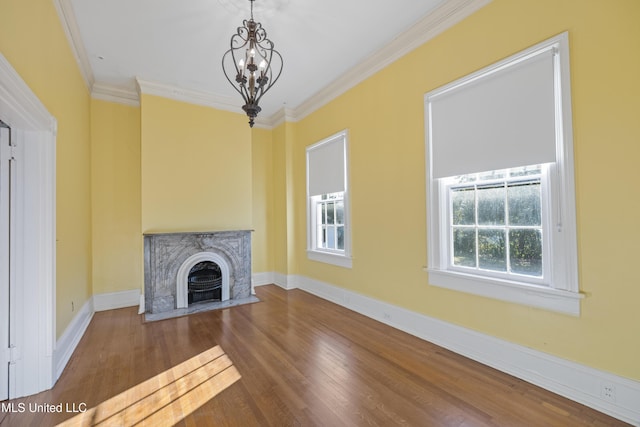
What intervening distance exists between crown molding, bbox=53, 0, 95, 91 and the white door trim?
114 centimetres

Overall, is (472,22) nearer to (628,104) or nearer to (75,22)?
(628,104)

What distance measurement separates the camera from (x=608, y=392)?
5.99ft

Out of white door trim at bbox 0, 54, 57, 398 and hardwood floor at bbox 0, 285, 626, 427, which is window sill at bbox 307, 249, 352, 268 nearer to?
hardwood floor at bbox 0, 285, 626, 427

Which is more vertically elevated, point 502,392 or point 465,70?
point 465,70

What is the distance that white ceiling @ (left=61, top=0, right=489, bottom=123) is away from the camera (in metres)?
2.66

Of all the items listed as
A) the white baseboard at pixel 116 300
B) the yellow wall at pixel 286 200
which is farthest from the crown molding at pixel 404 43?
the white baseboard at pixel 116 300

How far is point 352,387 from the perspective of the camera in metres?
2.17

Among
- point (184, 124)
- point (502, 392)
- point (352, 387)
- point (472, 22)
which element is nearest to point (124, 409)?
point (352, 387)

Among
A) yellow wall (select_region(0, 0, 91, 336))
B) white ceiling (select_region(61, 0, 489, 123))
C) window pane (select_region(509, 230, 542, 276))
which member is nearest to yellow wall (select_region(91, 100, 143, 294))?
yellow wall (select_region(0, 0, 91, 336))

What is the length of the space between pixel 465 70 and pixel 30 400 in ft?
14.7

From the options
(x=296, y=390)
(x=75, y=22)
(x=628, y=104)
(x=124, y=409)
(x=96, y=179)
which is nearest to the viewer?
(x=628, y=104)

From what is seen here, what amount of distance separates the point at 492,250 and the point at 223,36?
3.55 metres

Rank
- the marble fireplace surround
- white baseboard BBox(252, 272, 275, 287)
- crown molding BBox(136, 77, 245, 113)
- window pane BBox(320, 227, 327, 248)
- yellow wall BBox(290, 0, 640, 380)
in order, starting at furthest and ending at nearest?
white baseboard BBox(252, 272, 275, 287) < window pane BBox(320, 227, 327, 248) < crown molding BBox(136, 77, 245, 113) < the marble fireplace surround < yellow wall BBox(290, 0, 640, 380)

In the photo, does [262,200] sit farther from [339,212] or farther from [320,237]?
[339,212]
